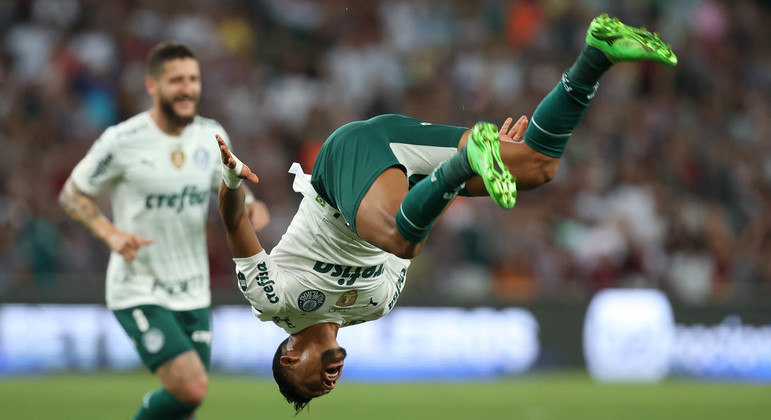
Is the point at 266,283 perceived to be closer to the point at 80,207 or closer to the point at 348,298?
the point at 348,298

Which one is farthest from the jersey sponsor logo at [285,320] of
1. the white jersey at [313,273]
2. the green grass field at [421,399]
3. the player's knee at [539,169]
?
the green grass field at [421,399]

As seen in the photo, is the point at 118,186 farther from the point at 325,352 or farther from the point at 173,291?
the point at 325,352

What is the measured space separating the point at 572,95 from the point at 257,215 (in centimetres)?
271

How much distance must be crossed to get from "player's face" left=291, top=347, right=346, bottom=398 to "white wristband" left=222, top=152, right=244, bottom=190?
3.83ft

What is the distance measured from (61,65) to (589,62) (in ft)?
35.9

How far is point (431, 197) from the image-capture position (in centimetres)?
569

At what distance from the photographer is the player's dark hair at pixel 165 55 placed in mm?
8305

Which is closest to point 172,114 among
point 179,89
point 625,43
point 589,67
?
point 179,89

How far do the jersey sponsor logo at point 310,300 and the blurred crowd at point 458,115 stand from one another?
7.26 meters

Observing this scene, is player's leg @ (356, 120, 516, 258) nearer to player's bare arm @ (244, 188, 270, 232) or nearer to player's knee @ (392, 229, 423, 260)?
player's knee @ (392, 229, 423, 260)

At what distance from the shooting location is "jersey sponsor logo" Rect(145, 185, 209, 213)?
8297 millimetres

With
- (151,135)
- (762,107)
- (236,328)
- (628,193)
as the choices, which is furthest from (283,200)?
(762,107)

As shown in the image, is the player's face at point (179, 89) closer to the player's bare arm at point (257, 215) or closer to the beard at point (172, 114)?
the beard at point (172, 114)

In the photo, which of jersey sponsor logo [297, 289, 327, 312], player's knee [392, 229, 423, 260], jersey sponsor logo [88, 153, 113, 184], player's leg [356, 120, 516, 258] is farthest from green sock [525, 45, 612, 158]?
jersey sponsor logo [88, 153, 113, 184]
